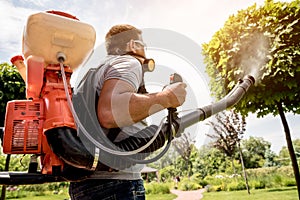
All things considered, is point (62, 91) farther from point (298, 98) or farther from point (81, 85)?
point (298, 98)

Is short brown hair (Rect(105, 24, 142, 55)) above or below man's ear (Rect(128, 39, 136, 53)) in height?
above

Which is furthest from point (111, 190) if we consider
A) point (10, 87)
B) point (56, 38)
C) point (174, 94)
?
point (10, 87)

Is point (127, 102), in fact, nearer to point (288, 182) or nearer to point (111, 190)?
point (111, 190)

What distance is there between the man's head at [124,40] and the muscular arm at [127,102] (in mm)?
339

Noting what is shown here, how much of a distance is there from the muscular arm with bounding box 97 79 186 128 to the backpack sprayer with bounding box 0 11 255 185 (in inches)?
2.7

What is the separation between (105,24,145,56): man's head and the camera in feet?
5.37

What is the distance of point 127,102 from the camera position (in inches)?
50.3

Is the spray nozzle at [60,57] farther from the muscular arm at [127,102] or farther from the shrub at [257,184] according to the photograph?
the shrub at [257,184]

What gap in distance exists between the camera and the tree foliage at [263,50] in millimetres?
5359

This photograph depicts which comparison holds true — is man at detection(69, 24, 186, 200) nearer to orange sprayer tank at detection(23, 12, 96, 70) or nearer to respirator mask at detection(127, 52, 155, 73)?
respirator mask at detection(127, 52, 155, 73)

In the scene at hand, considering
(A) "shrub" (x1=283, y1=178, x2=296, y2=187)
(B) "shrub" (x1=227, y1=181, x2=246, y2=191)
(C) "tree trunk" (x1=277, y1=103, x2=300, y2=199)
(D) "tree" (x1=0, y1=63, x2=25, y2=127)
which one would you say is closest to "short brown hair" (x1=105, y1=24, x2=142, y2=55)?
(C) "tree trunk" (x1=277, y1=103, x2=300, y2=199)

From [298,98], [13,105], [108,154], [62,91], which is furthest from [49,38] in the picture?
[298,98]

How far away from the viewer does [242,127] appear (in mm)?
13250

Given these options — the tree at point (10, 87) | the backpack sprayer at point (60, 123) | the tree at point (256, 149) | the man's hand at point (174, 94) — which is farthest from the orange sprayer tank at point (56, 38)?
the tree at point (256, 149)
